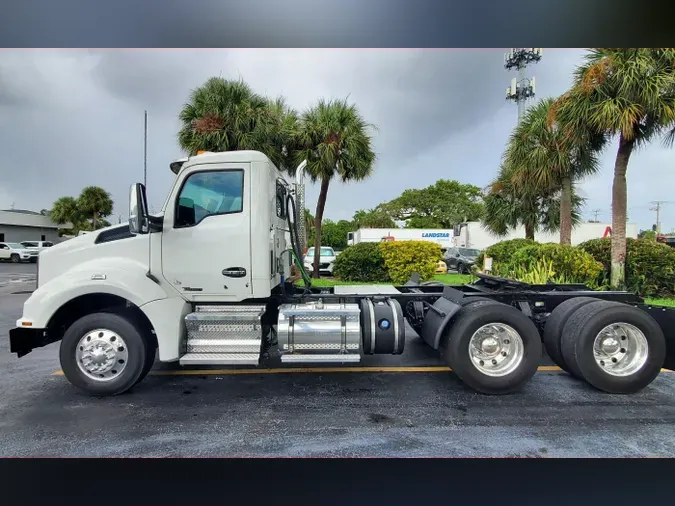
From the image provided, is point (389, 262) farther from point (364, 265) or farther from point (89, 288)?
point (89, 288)

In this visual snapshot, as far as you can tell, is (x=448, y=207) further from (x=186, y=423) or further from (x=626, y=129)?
(x=186, y=423)

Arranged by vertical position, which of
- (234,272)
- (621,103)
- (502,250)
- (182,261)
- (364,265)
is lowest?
(364,265)

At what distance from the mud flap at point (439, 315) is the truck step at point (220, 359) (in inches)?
83.9

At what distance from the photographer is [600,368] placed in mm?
4617

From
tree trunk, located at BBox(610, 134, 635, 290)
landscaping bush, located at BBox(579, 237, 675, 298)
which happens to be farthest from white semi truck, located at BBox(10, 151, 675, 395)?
landscaping bush, located at BBox(579, 237, 675, 298)

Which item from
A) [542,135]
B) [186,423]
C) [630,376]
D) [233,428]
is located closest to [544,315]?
[630,376]

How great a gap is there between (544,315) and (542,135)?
36.9 feet

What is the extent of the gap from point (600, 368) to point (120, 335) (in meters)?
5.53

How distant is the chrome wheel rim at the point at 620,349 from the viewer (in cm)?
466

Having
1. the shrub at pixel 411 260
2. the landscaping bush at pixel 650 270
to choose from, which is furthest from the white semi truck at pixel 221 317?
the shrub at pixel 411 260

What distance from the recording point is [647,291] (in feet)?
35.7

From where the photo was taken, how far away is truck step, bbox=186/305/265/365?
15.3ft

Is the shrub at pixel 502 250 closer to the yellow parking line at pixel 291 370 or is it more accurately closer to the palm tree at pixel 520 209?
the palm tree at pixel 520 209

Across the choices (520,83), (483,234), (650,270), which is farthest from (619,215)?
(520,83)
